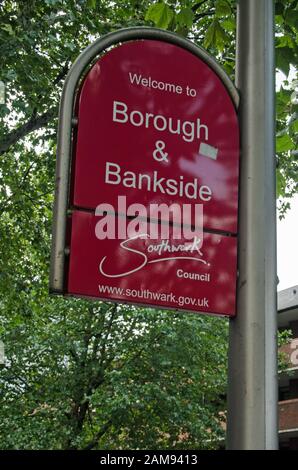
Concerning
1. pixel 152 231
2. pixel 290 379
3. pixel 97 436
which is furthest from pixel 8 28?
pixel 290 379

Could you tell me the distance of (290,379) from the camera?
1425 inches

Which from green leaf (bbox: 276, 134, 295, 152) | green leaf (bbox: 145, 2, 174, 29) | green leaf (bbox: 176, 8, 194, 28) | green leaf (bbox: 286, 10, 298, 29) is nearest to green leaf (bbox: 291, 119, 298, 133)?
green leaf (bbox: 276, 134, 295, 152)

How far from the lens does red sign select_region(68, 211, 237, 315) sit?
2.61 metres

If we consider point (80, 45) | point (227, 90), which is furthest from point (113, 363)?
point (227, 90)

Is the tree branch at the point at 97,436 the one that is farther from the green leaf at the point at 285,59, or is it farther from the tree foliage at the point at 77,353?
the green leaf at the point at 285,59

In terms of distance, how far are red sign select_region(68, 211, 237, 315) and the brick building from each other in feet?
100

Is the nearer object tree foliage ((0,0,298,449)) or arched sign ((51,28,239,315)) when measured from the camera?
arched sign ((51,28,239,315))

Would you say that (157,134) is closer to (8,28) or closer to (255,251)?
(255,251)

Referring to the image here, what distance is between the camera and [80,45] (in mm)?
14070

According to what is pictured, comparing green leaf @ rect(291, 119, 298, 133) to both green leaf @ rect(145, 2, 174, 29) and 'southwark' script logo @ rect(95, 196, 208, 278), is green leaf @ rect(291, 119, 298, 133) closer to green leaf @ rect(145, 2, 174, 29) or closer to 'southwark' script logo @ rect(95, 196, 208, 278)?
green leaf @ rect(145, 2, 174, 29)

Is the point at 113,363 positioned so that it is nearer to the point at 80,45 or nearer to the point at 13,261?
the point at 13,261

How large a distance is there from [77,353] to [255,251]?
18481 mm

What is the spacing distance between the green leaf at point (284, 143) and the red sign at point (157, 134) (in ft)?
4.90

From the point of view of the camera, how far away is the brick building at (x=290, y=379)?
1321 inches
